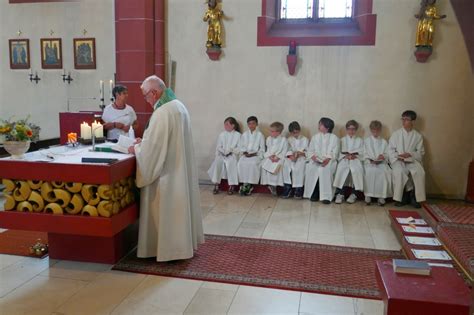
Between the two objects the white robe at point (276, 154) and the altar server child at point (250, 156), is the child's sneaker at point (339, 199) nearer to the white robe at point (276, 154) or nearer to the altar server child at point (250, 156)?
the white robe at point (276, 154)

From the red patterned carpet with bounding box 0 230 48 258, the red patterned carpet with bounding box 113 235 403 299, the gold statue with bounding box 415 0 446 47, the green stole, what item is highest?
the gold statue with bounding box 415 0 446 47

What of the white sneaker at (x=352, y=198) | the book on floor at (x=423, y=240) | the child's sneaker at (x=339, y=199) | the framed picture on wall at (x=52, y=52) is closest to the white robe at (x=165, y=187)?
the book on floor at (x=423, y=240)

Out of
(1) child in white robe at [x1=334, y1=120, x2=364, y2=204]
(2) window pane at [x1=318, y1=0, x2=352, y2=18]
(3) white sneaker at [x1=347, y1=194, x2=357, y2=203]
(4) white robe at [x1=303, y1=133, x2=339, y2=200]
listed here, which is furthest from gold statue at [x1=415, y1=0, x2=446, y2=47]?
(3) white sneaker at [x1=347, y1=194, x2=357, y2=203]

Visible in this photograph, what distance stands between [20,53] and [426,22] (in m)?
7.51

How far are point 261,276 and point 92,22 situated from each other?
639cm

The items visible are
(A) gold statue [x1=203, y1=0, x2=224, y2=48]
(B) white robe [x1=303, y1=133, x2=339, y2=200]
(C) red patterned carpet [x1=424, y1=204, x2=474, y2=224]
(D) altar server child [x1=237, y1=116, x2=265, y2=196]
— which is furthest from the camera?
(A) gold statue [x1=203, y1=0, x2=224, y2=48]

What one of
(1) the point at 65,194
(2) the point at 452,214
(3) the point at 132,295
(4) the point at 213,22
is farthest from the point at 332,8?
(3) the point at 132,295

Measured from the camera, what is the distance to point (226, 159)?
725cm

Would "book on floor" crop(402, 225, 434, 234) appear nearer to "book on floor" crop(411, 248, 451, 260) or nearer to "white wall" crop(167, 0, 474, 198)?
"book on floor" crop(411, 248, 451, 260)

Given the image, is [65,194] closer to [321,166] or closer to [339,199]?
[321,166]

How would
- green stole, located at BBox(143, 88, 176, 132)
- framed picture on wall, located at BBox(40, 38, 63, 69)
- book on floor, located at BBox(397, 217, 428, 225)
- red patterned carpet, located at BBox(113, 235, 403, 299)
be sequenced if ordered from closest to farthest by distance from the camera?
red patterned carpet, located at BBox(113, 235, 403, 299), green stole, located at BBox(143, 88, 176, 132), book on floor, located at BBox(397, 217, 428, 225), framed picture on wall, located at BBox(40, 38, 63, 69)

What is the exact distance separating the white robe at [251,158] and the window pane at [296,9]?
7.21 feet

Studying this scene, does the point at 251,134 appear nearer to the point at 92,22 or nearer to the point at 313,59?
the point at 313,59

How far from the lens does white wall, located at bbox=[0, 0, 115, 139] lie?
8.22 metres
